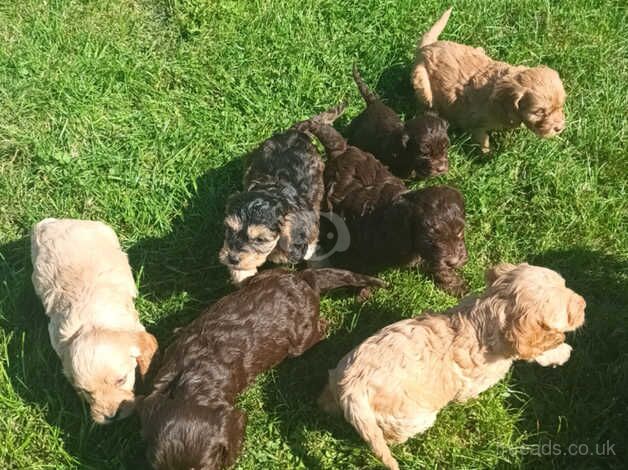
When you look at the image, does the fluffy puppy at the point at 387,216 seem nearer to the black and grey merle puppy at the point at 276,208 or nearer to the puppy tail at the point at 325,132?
the puppy tail at the point at 325,132

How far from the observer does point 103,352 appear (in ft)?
13.0

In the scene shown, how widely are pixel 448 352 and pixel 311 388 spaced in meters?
1.29

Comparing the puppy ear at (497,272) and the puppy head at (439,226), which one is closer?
the puppy ear at (497,272)

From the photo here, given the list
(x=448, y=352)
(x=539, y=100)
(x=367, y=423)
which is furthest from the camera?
(x=539, y=100)

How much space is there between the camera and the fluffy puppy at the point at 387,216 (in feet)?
14.4

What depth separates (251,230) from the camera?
4.56 meters

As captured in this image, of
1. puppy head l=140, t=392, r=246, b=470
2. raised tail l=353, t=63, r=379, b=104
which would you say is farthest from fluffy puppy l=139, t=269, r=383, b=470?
raised tail l=353, t=63, r=379, b=104

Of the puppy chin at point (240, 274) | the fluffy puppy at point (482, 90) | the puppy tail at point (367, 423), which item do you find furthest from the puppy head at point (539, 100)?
the puppy tail at point (367, 423)

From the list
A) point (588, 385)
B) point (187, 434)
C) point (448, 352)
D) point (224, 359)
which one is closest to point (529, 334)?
point (448, 352)

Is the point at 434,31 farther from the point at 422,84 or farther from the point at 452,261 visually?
the point at 452,261

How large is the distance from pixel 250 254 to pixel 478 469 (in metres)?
2.35

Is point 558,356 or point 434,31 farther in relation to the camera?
point 434,31

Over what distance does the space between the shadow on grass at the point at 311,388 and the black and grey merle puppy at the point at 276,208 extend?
70cm

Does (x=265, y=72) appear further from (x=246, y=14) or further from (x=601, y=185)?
(x=601, y=185)
